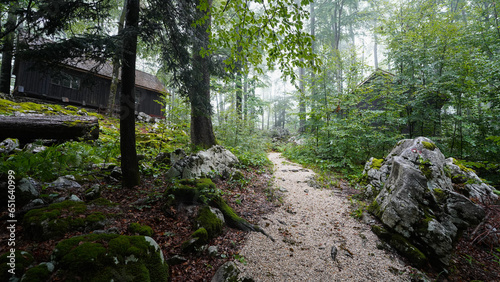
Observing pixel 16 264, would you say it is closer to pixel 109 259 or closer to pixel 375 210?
pixel 109 259

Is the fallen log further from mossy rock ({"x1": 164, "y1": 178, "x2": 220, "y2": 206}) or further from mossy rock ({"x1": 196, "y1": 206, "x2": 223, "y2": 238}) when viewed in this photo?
mossy rock ({"x1": 196, "y1": 206, "x2": 223, "y2": 238})

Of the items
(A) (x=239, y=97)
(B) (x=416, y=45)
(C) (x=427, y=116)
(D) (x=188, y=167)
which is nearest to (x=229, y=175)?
(D) (x=188, y=167)

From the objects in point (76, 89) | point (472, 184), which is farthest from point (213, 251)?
point (76, 89)

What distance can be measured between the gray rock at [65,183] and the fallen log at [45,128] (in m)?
2.37

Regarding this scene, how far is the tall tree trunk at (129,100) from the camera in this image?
12.6 feet

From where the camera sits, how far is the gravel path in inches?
A: 113

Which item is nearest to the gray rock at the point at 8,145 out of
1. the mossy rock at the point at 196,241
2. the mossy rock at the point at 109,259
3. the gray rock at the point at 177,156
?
the gray rock at the point at 177,156

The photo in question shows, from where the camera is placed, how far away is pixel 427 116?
8.33 meters

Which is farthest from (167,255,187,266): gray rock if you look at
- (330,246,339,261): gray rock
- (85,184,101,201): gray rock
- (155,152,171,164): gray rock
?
(155,152,171,164): gray rock

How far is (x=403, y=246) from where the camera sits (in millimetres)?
3428

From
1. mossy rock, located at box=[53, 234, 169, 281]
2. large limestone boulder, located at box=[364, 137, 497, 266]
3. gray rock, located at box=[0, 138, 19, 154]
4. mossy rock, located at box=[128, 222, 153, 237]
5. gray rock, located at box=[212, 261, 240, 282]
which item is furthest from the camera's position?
gray rock, located at box=[0, 138, 19, 154]

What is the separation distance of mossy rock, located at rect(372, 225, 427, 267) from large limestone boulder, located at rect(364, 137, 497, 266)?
15cm

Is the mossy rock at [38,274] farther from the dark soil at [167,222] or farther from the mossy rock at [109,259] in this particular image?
the dark soil at [167,222]

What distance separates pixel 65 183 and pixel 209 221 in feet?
10.9
